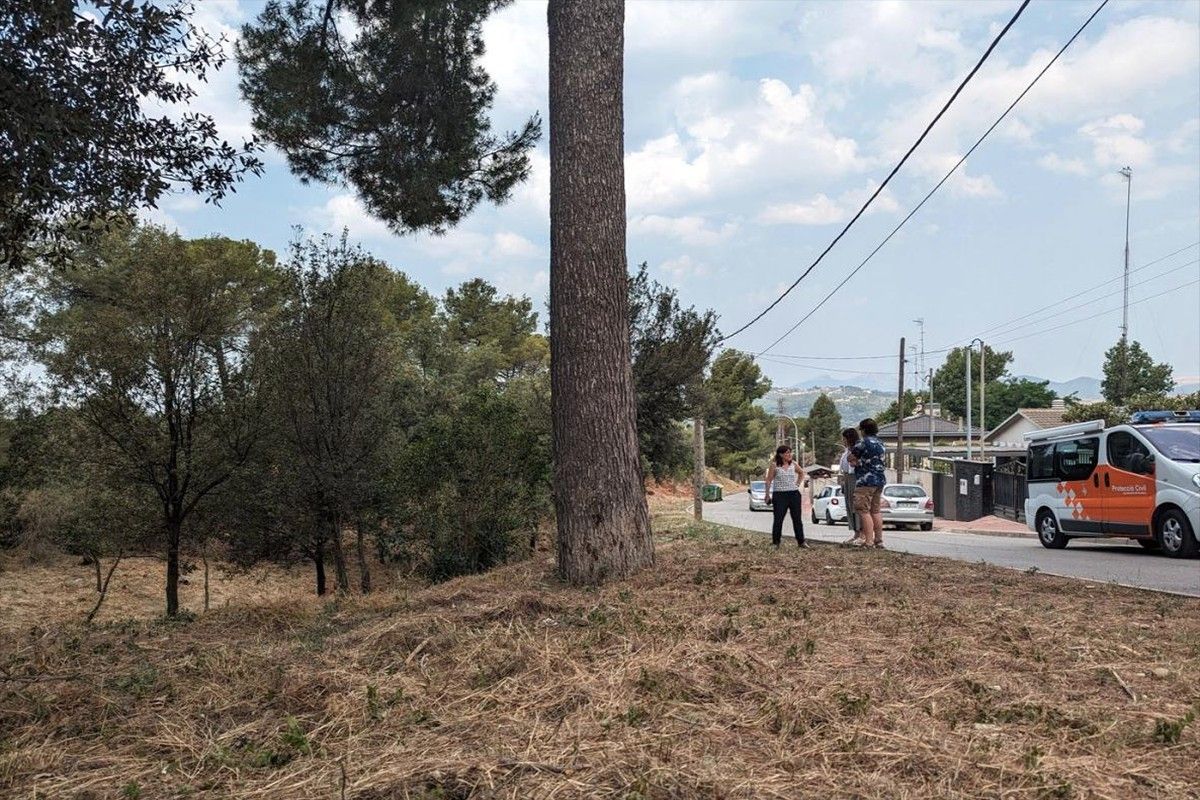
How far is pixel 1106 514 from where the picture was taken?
14023 millimetres

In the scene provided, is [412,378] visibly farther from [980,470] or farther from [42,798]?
[42,798]

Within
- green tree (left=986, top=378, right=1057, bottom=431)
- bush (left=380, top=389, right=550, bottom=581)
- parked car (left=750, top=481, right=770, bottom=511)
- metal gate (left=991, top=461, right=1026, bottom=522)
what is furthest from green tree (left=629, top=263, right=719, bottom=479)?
green tree (left=986, top=378, right=1057, bottom=431)

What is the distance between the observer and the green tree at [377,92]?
10219mm

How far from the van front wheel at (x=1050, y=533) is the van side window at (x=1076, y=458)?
941 mm

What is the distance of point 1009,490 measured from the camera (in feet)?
105

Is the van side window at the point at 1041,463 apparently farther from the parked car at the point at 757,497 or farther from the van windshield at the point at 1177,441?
the parked car at the point at 757,497

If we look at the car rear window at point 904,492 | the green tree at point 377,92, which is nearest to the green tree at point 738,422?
the car rear window at point 904,492

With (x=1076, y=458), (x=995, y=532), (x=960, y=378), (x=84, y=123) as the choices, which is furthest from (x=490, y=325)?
(x=960, y=378)

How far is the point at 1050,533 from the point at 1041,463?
1.26m

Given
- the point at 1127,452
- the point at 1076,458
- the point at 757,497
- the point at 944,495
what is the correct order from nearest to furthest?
1. the point at 1127,452
2. the point at 1076,458
3. the point at 944,495
4. the point at 757,497

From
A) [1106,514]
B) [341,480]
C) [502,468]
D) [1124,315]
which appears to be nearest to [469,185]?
[502,468]

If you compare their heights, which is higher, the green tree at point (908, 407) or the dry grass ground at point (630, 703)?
the green tree at point (908, 407)

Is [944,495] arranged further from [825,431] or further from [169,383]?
[825,431]

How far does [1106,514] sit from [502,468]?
31.7 ft
